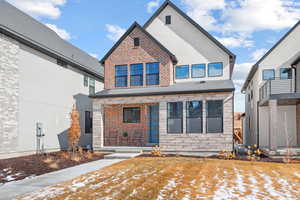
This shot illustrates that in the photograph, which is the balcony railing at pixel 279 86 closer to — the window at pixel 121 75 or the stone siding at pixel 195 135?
the stone siding at pixel 195 135

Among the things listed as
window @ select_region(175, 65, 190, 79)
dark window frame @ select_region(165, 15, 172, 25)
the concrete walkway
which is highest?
dark window frame @ select_region(165, 15, 172, 25)

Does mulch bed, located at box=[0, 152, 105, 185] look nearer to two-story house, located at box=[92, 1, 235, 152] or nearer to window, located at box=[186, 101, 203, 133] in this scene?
two-story house, located at box=[92, 1, 235, 152]

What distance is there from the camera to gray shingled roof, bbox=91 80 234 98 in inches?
521

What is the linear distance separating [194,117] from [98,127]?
19.9ft

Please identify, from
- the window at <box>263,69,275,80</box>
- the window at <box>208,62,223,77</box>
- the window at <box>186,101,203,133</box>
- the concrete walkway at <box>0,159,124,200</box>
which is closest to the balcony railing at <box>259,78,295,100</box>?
the window at <box>263,69,275,80</box>

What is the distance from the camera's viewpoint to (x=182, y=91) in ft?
44.2

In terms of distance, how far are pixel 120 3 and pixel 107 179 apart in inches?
427

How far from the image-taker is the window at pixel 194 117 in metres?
13.5

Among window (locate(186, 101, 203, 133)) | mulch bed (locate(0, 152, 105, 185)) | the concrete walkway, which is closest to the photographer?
the concrete walkway

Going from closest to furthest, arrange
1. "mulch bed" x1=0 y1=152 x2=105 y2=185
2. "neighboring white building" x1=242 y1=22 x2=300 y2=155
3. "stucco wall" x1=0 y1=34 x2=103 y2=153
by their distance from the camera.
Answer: "mulch bed" x1=0 y1=152 x2=105 y2=185
"stucco wall" x1=0 y1=34 x2=103 y2=153
"neighboring white building" x1=242 y1=22 x2=300 y2=155

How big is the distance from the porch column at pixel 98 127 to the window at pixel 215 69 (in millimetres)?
7516

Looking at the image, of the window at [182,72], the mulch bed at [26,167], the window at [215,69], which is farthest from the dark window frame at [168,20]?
the mulch bed at [26,167]

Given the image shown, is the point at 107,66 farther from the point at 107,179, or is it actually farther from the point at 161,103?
the point at 107,179

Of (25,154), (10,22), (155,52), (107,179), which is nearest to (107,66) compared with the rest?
(155,52)
